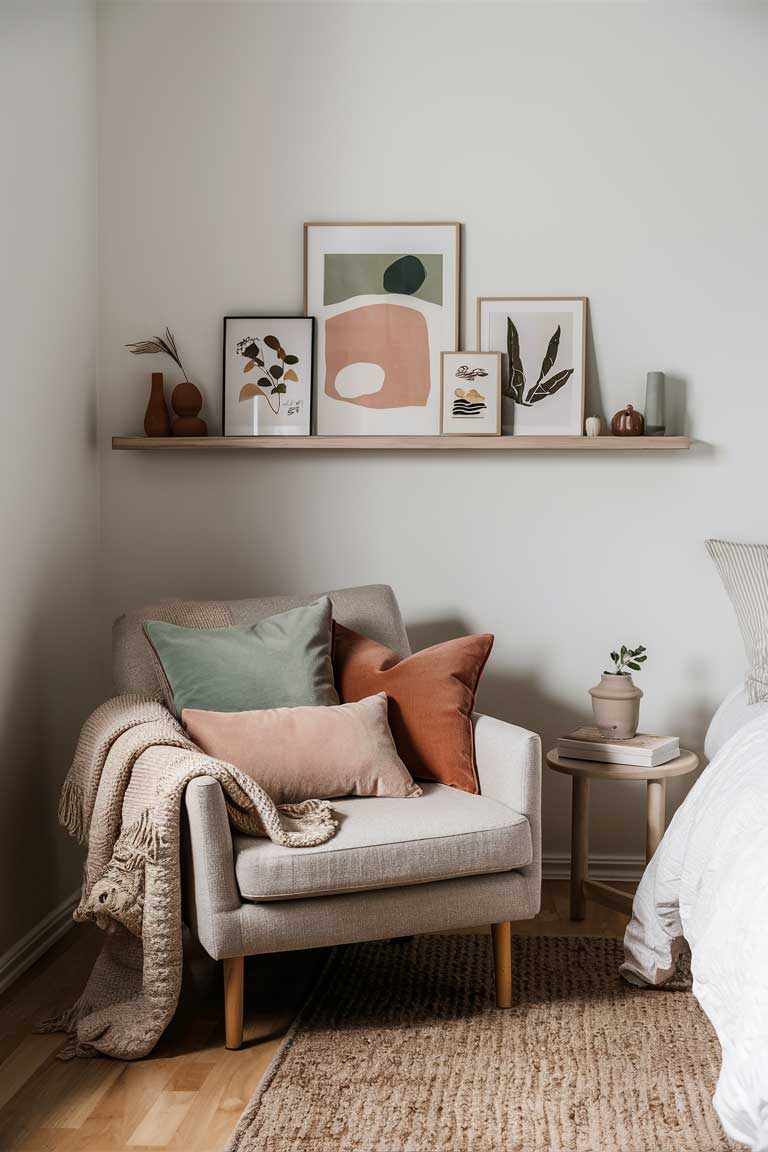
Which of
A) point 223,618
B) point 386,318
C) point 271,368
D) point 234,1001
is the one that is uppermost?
point 386,318

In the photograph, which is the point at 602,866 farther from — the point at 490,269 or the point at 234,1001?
the point at 490,269

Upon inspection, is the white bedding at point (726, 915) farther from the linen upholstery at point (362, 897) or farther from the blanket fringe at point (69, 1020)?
the blanket fringe at point (69, 1020)

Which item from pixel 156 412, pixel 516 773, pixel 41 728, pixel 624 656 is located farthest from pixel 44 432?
pixel 624 656

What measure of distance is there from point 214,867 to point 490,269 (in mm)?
1978

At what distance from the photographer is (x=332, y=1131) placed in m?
1.85

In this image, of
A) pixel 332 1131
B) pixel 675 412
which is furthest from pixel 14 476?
pixel 675 412

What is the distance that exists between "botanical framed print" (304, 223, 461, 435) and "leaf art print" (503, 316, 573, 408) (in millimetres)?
190

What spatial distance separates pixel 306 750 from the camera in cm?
235

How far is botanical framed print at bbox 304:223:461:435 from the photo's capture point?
3.20m

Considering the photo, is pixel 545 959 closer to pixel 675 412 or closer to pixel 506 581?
pixel 506 581

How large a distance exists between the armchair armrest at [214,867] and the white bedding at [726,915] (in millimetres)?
875

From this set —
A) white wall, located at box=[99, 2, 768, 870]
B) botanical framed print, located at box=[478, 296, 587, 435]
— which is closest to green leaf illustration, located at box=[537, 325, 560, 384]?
botanical framed print, located at box=[478, 296, 587, 435]

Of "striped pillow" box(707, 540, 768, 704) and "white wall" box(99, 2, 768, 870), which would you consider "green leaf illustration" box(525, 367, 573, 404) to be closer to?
"white wall" box(99, 2, 768, 870)

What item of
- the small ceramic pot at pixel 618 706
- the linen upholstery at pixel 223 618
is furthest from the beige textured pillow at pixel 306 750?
the small ceramic pot at pixel 618 706
